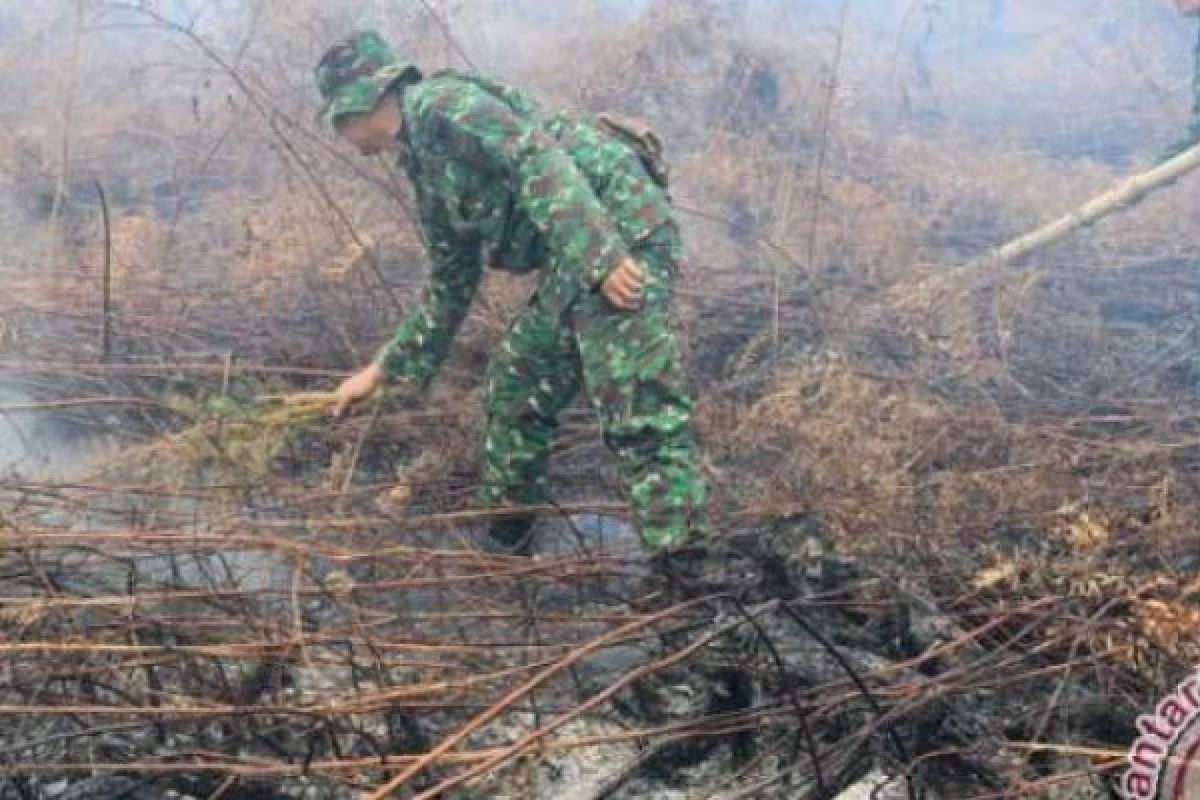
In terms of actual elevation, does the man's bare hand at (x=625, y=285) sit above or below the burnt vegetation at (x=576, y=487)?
above

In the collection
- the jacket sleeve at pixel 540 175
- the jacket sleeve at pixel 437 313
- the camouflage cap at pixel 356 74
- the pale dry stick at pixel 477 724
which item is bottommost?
the pale dry stick at pixel 477 724

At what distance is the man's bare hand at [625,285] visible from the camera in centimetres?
284

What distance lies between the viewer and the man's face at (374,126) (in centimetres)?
301

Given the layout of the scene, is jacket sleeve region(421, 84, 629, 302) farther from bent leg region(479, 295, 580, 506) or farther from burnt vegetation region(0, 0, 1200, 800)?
burnt vegetation region(0, 0, 1200, 800)

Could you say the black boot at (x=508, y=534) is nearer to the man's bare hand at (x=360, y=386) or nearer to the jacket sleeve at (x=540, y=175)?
the man's bare hand at (x=360, y=386)

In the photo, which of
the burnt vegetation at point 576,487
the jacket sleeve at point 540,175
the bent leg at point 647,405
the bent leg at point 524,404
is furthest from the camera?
the bent leg at point 524,404

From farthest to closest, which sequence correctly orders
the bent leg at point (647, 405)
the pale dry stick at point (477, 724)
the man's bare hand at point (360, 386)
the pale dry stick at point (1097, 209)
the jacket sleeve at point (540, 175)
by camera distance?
the pale dry stick at point (1097, 209)
the man's bare hand at point (360, 386)
the bent leg at point (647, 405)
the jacket sleeve at point (540, 175)
the pale dry stick at point (477, 724)

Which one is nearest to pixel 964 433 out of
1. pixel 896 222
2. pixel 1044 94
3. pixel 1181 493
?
pixel 1181 493

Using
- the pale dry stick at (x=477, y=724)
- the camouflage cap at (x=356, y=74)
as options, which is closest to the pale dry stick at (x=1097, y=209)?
the camouflage cap at (x=356, y=74)

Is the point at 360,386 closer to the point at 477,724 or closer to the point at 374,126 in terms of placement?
the point at 374,126

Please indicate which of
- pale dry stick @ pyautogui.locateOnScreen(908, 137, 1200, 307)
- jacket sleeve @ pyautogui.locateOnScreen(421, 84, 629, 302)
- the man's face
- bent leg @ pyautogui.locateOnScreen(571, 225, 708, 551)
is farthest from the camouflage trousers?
pale dry stick @ pyautogui.locateOnScreen(908, 137, 1200, 307)

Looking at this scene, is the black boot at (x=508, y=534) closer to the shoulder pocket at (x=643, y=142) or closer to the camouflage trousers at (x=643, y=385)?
the camouflage trousers at (x=643, y=385)

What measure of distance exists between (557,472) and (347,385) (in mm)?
811

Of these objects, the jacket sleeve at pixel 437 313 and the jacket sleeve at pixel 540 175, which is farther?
the jacket sleeve at pixel 437 313
